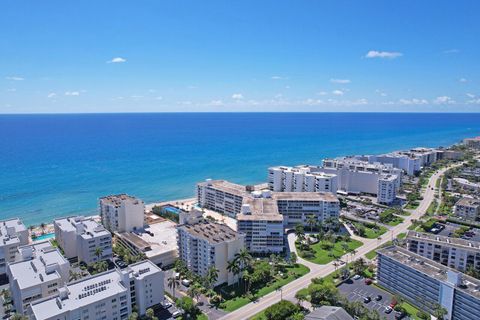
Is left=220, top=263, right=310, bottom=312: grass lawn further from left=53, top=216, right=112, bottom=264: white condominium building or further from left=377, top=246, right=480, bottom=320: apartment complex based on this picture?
left=53, top=216, right=112, bottom=264: white condominium building

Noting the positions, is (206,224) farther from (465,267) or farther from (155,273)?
(465,267)

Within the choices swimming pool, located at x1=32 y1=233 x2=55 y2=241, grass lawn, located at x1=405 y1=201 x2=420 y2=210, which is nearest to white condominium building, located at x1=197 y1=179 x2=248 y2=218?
swimming pool, located at x1=32 y1=233 x2=55 y2=241

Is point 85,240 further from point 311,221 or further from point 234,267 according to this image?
point 311,221

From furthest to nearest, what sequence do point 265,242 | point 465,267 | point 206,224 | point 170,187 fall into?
point 170,187 → point 265,242 → point 206,224 → point 465,267

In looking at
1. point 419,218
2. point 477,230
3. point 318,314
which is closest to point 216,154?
point 419,218

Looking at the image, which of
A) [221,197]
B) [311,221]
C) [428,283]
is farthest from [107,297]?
[221,197]

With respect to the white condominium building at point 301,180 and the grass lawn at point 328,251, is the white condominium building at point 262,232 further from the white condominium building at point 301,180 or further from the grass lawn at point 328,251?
the white condominium building at point 301,180

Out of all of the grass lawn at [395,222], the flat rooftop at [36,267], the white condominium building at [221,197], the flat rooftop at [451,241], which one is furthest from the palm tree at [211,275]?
the grass lawn at [395,222]
